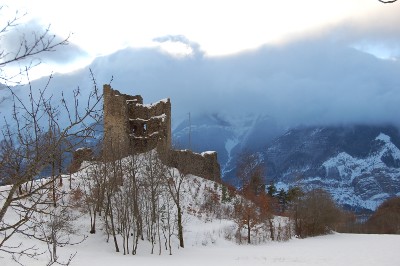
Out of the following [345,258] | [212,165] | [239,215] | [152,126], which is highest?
[152,126]

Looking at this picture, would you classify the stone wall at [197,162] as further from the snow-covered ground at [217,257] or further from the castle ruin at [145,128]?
the snow-covered ground at [217,257]

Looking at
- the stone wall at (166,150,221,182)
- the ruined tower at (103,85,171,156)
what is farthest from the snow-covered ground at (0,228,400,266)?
the ruined tower at (103,85,171,156)

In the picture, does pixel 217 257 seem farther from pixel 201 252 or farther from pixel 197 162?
pixel 197 162

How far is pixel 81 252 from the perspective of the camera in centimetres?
2917

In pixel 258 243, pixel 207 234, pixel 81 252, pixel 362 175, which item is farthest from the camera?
pixel 362 175

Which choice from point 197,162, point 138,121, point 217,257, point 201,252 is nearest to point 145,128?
point 138,121

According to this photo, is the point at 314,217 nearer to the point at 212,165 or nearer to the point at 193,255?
the point at 212,165

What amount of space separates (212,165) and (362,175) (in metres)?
163

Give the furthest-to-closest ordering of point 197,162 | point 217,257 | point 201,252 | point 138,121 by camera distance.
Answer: point 197,162
point 138,121
point 201,252
point 217,257

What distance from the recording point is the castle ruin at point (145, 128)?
155 feet

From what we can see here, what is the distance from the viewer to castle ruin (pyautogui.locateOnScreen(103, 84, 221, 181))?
4712cm

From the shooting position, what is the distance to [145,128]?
50.9m

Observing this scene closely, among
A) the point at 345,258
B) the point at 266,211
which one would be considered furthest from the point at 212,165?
the point at 345,258

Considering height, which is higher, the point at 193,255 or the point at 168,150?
the point at 168,150
